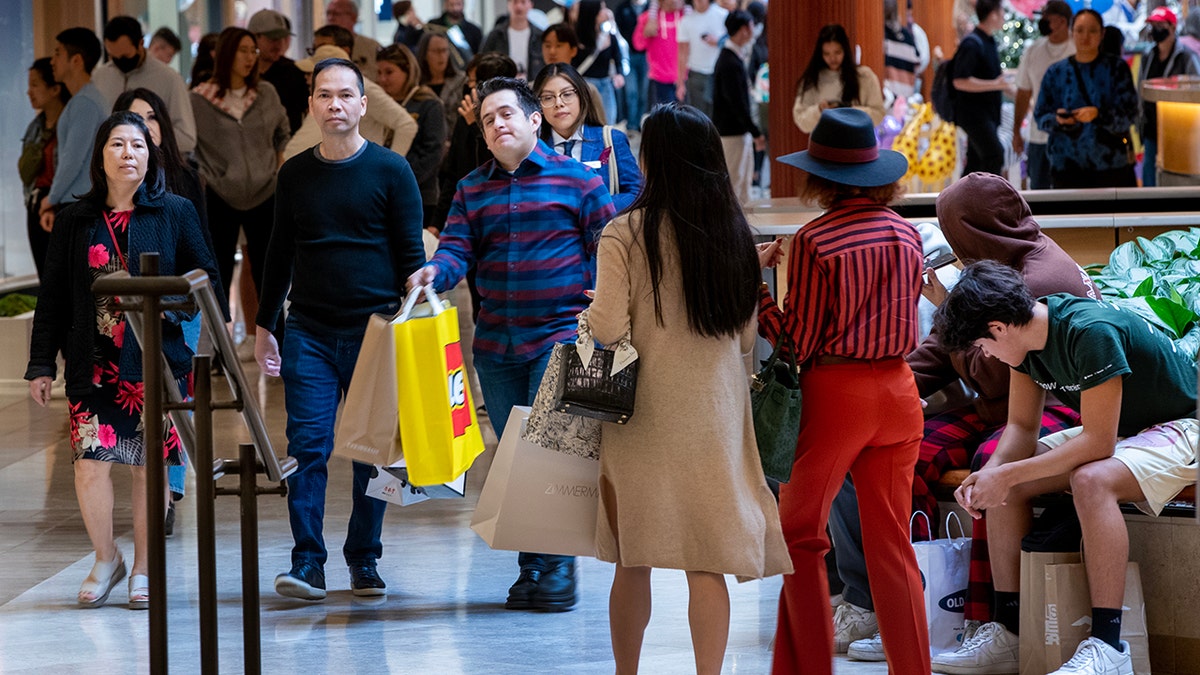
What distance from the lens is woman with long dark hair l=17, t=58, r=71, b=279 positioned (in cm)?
884

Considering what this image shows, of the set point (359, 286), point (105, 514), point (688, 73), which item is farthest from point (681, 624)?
point (688, 73)

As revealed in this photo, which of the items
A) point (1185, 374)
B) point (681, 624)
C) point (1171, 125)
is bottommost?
point (681, 624)

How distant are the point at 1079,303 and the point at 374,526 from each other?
7.68 ft

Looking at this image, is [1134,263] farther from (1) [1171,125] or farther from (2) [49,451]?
(1) [1171,125]

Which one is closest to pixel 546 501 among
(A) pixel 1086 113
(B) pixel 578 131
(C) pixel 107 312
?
(C) pixel 107 312

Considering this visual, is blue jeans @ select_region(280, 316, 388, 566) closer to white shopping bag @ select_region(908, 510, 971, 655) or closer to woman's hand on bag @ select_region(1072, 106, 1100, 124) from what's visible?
white shopping bag @ select_region(908, 510, 971, 655)

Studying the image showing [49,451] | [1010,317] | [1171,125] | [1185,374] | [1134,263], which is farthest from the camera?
[1171,125]

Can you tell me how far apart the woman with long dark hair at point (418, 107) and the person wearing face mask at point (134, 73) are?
1.06 metres

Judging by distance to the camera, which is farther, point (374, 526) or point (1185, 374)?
point (374, 526)

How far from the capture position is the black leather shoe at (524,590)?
205 inches

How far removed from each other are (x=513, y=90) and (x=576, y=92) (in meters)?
0.86

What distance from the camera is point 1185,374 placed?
4457mm

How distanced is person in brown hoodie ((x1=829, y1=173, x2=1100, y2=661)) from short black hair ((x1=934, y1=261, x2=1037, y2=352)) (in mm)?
469

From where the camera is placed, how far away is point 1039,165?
12.0 meters
